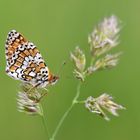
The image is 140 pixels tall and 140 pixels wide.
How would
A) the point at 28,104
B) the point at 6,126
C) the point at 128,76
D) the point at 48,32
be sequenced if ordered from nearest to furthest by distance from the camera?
the point at 28,104 < the point at 6,126 < the point at 128,76 < the point at 48,32

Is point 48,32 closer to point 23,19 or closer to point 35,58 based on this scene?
point 23,19

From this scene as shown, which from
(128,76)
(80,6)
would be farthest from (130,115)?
(80,6)

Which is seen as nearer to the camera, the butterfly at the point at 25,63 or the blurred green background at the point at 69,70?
the butterfly at the point at 25,63

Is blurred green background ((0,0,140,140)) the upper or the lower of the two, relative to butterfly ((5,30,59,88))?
lower

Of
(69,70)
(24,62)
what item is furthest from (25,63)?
(69,70)

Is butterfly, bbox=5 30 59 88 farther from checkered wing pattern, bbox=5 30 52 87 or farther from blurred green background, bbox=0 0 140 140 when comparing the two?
blurred green background, bbox=0 0 140 140

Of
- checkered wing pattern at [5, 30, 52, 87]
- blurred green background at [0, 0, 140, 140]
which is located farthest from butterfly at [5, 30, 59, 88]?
blurred green background at [0, 0, 140, 140]

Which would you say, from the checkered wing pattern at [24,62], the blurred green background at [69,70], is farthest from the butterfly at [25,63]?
the blurred green background at [69,70]

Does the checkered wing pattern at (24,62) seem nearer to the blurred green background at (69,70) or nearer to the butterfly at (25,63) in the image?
the butterfly at (25,63)
